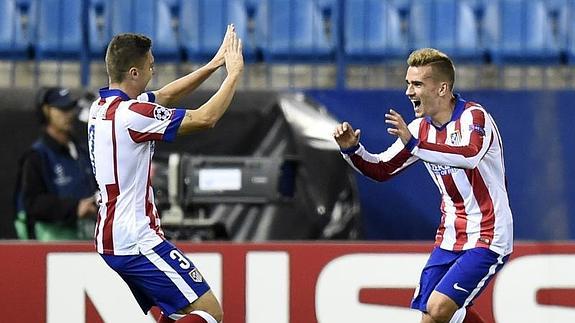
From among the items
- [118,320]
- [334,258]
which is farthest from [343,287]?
[118,320]

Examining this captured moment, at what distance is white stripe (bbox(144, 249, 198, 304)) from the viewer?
577 centimetres

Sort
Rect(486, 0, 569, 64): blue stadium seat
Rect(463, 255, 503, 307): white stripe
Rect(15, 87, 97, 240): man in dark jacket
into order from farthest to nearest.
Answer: Rect(486, 0, 569, 64): blue stadium seat
Rect(15, 87, 97, 240): man in dark jacket
Rect(463, 255, 503, 307): white stripe

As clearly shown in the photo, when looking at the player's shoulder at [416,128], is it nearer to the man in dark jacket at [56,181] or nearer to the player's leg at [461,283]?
the player's leg at [461,283]

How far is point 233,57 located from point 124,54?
478 mm

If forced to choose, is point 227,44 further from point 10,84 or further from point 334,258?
point 10,84

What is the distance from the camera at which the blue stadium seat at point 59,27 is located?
9695mm

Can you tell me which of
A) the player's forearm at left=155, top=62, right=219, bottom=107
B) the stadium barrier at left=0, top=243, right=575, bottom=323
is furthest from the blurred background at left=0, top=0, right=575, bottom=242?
the player's forearm at left=155, top=62, right=219, bottom=107

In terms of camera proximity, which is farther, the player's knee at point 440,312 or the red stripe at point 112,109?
the player's knee at point 440,312

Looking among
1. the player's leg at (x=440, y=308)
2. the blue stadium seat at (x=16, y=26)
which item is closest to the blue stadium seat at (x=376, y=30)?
the blue stadium seat at (x=16, y=26)

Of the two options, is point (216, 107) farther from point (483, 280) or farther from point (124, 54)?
point (483, 280)

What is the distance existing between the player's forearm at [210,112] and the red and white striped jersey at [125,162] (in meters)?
0.04

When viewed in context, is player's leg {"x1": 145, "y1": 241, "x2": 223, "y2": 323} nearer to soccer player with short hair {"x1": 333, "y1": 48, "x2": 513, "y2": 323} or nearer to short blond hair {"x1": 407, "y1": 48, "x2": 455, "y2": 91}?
soccer player with short hair {"x1": 333, "y1": 48, "x2": 513, "y2": 323}

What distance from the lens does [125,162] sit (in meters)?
5.70

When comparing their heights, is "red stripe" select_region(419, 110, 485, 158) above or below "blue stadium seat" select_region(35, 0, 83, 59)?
below
